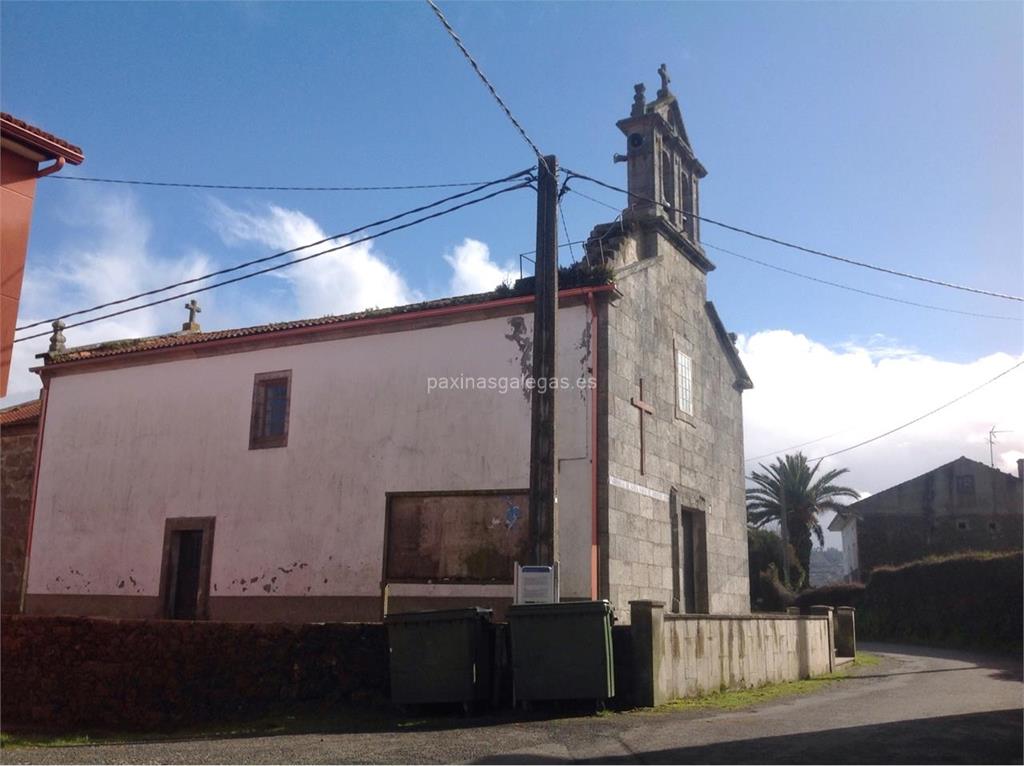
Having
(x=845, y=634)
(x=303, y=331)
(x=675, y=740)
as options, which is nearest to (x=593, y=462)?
(x=303, y=331)

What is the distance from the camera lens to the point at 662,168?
2048 cm

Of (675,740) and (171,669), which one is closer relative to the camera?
(675,740)

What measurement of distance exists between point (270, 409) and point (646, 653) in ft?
35.7

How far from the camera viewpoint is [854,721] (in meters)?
9.70

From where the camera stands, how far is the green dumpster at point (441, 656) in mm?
10945

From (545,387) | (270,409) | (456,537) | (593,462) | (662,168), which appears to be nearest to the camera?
(545,387)

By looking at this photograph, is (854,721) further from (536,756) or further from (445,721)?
(445,721)

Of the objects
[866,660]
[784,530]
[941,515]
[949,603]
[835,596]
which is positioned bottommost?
[866,660]

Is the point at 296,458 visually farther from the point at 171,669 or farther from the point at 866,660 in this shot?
the point at 866,660

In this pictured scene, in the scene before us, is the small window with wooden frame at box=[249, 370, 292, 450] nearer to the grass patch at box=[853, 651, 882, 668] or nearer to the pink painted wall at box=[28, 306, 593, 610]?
the pink painted wall at box=[28, 306, 593, 610]

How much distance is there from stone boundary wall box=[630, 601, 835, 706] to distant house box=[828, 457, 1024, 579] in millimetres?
30077

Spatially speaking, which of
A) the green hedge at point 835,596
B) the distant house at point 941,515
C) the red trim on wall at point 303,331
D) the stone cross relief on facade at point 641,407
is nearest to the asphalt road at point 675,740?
the stone cross relief on facade at point 641,407

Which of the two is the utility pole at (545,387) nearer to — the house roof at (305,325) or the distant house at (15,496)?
the house roof at (305,325)

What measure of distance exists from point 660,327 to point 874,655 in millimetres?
11529
